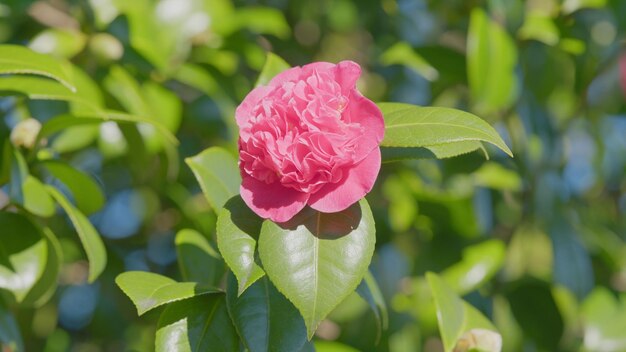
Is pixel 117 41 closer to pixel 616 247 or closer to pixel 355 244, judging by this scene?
pixel 355 244

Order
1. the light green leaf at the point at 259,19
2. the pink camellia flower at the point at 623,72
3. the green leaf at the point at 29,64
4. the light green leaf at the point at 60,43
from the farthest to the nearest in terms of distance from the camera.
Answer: the pink camellia flower at the point at 623,72
the light green leaf at the point at 259,19
the light green leaf at the point at 60,43
the green leaf at the point at 29,64

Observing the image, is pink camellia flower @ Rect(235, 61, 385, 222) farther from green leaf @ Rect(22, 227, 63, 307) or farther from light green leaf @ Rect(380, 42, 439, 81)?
light green leaf @ Rect(380, 42, 439, 81)

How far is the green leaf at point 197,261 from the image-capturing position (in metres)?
0.96

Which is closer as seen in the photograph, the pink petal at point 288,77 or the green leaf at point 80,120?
the pink petal at point 288,77

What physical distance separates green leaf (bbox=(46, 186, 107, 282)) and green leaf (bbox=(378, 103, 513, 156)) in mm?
380

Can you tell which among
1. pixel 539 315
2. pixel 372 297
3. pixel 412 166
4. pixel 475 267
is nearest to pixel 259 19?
pixel 412 166

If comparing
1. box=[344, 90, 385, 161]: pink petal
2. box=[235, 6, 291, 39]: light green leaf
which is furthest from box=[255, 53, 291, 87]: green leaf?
box=[235, 6, 291, 39]: light green leaf

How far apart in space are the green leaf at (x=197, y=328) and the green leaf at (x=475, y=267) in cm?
64

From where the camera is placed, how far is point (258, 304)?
0.81m

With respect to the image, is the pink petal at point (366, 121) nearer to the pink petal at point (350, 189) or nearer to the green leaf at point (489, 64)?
the pink petal at point (350, 189)

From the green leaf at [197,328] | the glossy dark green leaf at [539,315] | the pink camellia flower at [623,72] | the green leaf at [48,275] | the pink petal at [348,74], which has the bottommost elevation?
the glossy dark green leaf at [539,315]

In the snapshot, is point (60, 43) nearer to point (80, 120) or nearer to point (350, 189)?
point (80, 120)

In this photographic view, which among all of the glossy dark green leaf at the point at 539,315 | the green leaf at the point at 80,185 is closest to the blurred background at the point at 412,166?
the glossy dark green leaf at the point at 539,315

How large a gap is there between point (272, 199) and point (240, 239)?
5 cm
